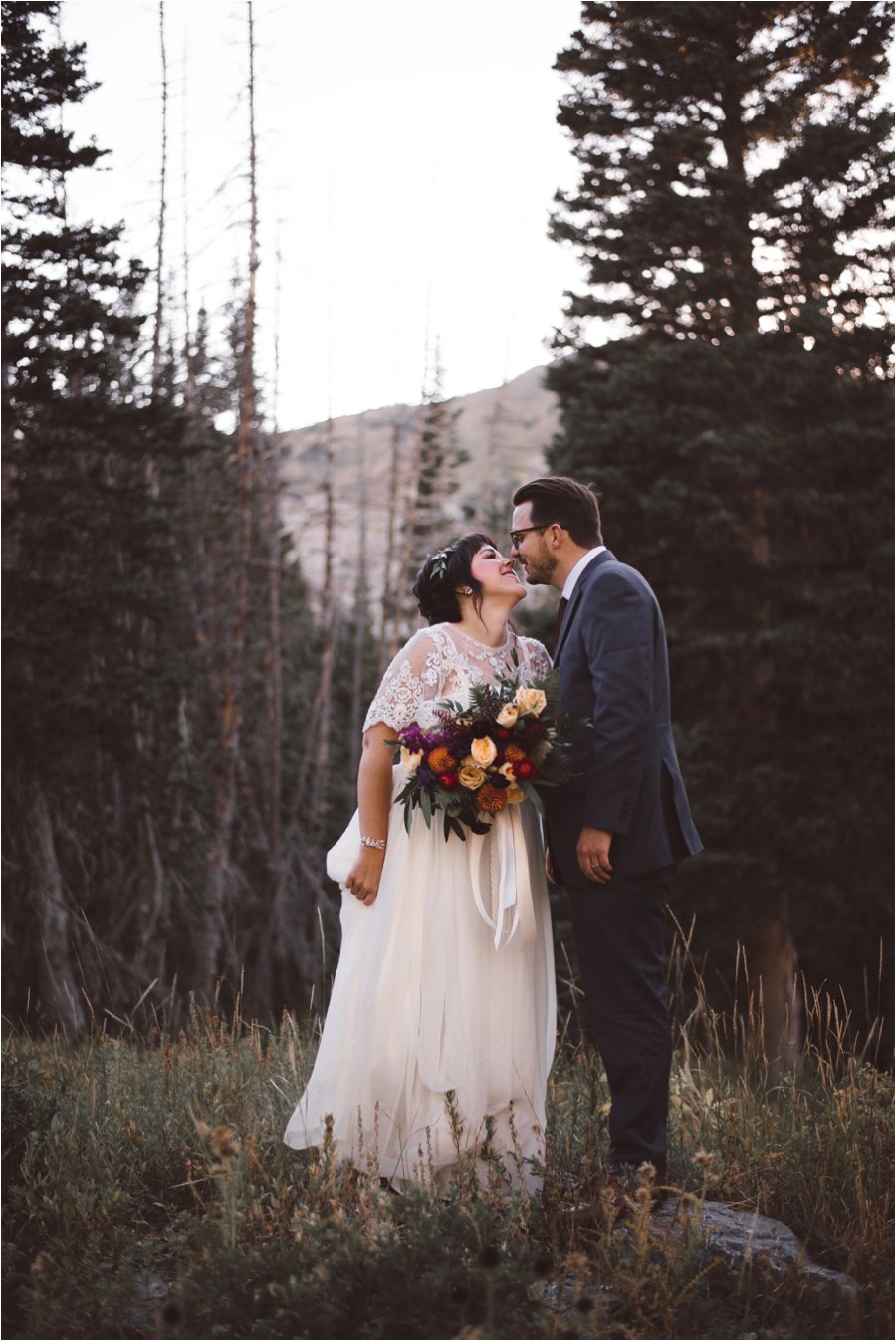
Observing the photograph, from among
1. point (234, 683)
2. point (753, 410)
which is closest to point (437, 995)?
point (753, 410)

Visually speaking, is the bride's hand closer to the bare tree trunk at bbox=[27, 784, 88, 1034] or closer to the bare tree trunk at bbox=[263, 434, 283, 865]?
the bare tree trunk at bbox=[27, 784, 88, 1034]

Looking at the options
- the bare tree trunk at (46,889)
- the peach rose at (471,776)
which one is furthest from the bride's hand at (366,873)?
the bare tree trunk at (46,889)

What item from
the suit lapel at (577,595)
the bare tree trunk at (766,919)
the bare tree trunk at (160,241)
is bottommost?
the bare tree trunk at (766,919)

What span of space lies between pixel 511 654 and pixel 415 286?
77.7 feet

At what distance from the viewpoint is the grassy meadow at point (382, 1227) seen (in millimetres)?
3191

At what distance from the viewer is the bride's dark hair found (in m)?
4.32

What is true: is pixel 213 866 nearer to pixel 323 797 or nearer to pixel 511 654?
pixel 323 797

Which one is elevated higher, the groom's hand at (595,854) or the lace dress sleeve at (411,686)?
the lace dress sleeve at (411,686)

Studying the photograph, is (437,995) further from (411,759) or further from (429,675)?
(429,675)

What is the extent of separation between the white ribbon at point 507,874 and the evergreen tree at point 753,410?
35.0 ft

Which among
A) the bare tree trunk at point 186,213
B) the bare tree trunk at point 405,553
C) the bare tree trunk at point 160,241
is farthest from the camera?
the bare tree trunk at point 405,553

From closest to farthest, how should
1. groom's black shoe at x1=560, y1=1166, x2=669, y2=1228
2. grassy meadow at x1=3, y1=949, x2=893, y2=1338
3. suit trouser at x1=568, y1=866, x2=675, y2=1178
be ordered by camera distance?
grassy meadow at x1=3, y1=949, x2=893, y2=1338 < groom's black shoe at x1=560, y1=1166, x2=669, y2=1228 < suit trouser at x1=568, y1=866, x2=675, y2=1178

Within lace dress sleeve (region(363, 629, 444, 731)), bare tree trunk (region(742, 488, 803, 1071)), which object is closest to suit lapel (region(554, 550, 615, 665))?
lace dress sleeve (region(363, 629, 444, 731))

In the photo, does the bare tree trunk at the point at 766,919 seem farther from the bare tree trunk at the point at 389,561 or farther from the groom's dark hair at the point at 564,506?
the groom's dark hair at the point at 564,506
